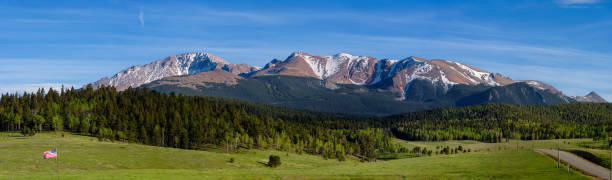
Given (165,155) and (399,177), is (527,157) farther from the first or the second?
(165,155)

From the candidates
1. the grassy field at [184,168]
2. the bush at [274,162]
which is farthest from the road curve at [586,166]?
the bush at [274,162]

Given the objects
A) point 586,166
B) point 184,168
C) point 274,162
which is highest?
point 586,166

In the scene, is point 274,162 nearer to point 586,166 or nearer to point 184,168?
point 184,168

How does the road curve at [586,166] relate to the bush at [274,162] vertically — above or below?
above

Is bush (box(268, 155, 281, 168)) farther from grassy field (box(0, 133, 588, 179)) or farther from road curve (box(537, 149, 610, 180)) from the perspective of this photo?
road curve (box(537, 149, 610, 180))

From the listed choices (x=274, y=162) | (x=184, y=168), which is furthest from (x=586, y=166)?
(x=184, y=168)

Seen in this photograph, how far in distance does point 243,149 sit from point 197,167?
80.7 m

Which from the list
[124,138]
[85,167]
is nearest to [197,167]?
[85,167]

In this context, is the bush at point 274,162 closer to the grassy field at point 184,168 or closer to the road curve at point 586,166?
the grassy field at point 184,168

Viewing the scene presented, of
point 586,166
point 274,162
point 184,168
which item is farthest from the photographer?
point 274,162

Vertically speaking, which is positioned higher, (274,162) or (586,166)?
(586,166)

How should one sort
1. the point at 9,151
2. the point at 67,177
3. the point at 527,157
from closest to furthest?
1. the point at 67,177
2. the point at 9,151
3. the point at 527,157

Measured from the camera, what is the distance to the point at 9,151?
363ft

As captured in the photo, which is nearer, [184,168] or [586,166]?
[184,168]
